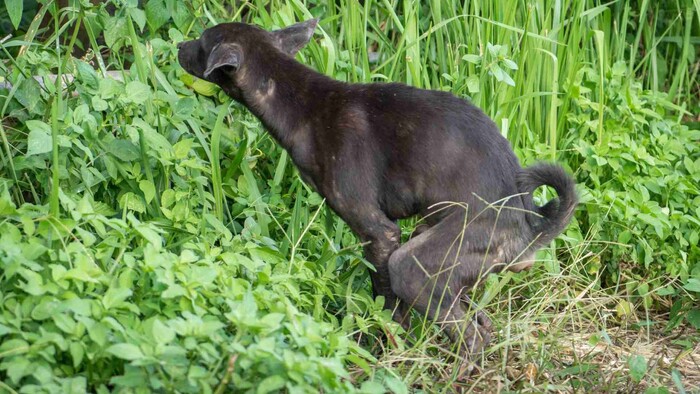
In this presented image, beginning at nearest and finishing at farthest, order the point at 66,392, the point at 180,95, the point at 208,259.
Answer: the point at 66,392 → the point at 208,259 → the point at 180,95

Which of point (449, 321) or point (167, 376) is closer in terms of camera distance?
point (167, 376)

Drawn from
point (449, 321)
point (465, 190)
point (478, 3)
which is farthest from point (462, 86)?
point (449, 321)

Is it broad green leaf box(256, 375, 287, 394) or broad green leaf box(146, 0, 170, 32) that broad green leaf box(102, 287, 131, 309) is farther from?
broad green leaf box(146, 0, 170, 32)

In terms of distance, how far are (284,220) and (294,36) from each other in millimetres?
910

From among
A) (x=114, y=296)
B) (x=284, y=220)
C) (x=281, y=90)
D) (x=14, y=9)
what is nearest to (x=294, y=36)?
(x=281, y=90)

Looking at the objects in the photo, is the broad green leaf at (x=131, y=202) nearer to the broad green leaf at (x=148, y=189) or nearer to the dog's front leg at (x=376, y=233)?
the broad green leaf at (x=148, y=189)

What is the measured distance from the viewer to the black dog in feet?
14.0

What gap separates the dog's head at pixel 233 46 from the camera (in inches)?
179

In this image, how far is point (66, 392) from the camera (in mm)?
3219

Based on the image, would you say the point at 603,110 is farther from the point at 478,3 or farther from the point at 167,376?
the point at 167,376

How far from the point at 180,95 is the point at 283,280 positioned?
1.52 metres

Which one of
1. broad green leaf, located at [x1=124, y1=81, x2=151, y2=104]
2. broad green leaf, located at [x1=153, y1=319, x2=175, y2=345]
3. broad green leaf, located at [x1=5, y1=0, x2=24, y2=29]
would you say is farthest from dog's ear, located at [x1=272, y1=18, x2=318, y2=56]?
broad green leaf, located at [x1=153, y1=319, x2=175, y2=345]

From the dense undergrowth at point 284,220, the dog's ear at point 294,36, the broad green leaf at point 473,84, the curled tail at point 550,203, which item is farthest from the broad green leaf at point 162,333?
the broad green leaf at point 473,84

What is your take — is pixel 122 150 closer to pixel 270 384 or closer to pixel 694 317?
pixel 270 384
